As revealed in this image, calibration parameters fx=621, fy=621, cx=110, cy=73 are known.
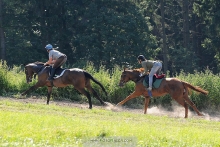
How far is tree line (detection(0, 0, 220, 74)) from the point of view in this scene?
55500mm

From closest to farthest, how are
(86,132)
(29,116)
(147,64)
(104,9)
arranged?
(86,132) → (29,116) → (147,64) → (104,9)

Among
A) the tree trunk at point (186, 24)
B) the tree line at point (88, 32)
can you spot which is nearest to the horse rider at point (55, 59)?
the tree line at point (88, 32)

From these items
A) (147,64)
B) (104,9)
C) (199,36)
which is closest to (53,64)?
(147,64)

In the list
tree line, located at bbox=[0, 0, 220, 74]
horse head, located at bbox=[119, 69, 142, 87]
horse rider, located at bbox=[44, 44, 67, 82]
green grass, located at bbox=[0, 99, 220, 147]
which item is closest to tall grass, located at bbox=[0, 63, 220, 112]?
horse head, located at bbox=[119, 69, 142, 87]

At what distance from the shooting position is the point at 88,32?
5766 centimetres

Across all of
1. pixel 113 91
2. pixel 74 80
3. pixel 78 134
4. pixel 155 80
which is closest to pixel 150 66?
pixel 155 80

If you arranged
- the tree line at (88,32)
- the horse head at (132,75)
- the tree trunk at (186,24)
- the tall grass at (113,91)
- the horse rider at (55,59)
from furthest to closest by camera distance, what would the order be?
the tree trunk at (186,24) < the tree line at (88,32) < the tall grass at (113,91) < the horse head at (132,75) < the horse rider at (55,59)

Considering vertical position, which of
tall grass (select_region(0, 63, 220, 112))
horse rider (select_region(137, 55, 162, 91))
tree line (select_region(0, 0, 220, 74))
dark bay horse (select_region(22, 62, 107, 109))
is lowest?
tall grass (select_region(0, 63, 220, 112))

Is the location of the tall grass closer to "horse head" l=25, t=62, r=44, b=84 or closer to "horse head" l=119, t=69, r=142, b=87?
"horse head" l=25, t=62, r=44, b=84

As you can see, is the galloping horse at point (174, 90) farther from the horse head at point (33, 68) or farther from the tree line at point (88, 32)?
the tree line at point (88, 32)

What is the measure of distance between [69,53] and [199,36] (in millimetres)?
16471

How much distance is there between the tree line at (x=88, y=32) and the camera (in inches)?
2185

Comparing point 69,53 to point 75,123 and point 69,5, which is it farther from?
point 75,123

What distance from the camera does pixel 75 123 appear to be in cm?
1639
